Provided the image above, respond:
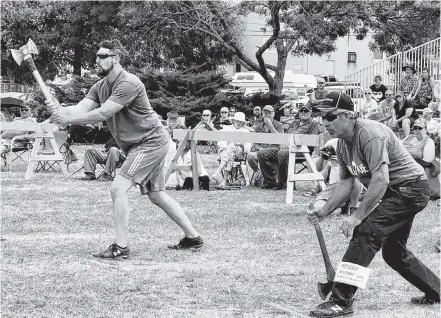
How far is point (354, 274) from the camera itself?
5.14 metres

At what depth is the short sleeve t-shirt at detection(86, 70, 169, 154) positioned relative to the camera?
7.34 m

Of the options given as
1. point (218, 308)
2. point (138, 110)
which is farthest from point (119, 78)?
point (218, 308)

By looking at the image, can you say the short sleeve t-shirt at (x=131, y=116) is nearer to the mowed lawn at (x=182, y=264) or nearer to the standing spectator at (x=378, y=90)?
the mowed lawn at (x=182, y=264)

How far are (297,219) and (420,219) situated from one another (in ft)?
5.09

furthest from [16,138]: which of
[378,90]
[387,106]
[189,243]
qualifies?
[189,243]

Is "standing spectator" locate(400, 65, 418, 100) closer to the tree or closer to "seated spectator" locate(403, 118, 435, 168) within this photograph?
"seated spectator" locate(403, 118, 435, 168)

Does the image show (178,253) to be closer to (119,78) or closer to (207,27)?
(119,78)

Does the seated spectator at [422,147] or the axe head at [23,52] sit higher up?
the axe head at [23,52]

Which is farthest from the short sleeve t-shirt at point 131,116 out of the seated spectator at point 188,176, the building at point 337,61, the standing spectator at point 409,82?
the building at point 337,61

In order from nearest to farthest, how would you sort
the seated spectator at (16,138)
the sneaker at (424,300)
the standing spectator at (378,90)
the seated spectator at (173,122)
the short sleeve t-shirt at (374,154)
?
the short sleeve t-shirt at (374,154)
the sneaker at (424,300)
the seated spectator at (173,122)
the seated spectator at (16,138)
the standing spectator at (378,90)

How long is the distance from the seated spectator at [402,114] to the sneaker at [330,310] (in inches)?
428

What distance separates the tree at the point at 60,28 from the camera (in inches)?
1351

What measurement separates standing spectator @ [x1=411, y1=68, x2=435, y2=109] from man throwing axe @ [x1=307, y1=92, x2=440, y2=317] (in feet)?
43.1

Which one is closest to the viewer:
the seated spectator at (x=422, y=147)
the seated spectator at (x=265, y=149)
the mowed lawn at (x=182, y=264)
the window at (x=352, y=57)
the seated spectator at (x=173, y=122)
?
the mowed lawn at (x=182, y=264)
